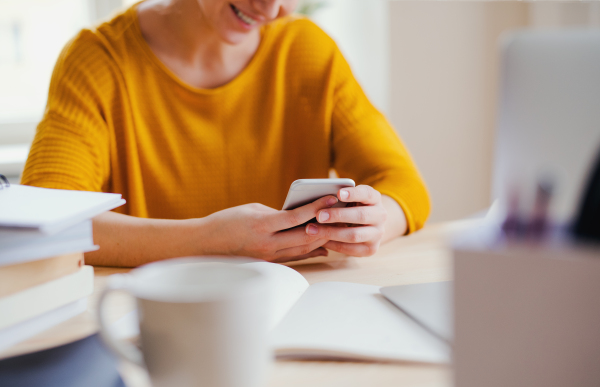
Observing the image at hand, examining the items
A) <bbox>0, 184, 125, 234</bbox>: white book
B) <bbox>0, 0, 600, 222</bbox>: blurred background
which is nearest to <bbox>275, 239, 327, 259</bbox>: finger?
<bbox>0, 184, 125, 234</bbox>: white book

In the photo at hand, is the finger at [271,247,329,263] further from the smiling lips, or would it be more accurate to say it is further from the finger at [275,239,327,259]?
the smiling lips

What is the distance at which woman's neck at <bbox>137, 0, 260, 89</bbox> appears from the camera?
115cm

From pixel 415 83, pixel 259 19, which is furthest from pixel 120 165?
pixel 415 83

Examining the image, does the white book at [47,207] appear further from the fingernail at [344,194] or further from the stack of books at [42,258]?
the fingernail at [344,194]

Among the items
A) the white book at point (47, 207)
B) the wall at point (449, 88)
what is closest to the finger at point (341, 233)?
the white book at point (47, 207)

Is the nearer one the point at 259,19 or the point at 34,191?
the point at 34,191

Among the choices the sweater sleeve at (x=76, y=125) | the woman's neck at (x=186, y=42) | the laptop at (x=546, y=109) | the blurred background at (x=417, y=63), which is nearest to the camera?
the laptop at (x=546, y=109)

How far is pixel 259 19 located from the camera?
1046mm

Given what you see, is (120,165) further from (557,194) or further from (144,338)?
(557,194)

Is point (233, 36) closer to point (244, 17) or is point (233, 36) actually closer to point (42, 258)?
point (244, 17)

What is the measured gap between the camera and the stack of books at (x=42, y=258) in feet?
1.40

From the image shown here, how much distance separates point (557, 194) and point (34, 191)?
0.51m

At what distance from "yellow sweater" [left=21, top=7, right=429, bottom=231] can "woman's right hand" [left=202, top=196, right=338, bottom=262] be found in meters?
0.32

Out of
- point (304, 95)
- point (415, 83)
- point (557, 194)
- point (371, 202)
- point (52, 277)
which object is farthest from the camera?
point (415, 83)
